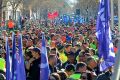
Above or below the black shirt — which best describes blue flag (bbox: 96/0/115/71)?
above

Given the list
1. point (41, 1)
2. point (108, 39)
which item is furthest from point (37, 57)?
point (41, 1)

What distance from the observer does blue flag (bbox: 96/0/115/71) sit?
673 centimetres

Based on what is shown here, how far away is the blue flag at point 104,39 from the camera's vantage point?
22.1 feet

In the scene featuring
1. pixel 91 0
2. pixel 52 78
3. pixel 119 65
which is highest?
pixel 91 0

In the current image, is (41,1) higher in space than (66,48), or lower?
higher

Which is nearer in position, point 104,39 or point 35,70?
point 104,39

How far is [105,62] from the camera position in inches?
265

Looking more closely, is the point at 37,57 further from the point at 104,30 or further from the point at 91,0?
the point at 91,0

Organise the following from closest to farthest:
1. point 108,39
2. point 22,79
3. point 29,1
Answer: point 22,79
point 108,39
point 29,1

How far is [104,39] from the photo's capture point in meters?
7.33

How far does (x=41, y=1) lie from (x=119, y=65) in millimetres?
61001

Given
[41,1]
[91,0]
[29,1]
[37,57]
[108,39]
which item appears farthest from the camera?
[41,1]

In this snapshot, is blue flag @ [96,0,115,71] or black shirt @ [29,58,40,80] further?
black shirt @ [29,58,40,80]

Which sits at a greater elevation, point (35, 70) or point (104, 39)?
point (104, 39)
